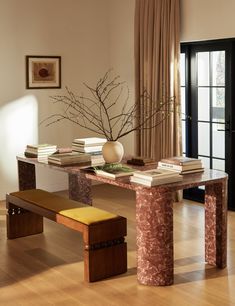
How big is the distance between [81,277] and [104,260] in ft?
0.75

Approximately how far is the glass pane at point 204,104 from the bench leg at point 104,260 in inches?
112

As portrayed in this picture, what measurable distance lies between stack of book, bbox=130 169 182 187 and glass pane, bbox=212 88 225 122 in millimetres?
2494

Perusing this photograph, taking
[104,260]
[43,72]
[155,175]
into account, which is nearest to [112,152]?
[155,175]

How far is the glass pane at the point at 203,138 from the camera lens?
21.7 ft

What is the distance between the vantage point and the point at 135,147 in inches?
283

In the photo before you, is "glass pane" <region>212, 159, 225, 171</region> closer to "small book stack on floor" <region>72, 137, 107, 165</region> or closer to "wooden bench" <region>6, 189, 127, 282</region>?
"small book stack on floor" <region>72, 137, 107, 165</region>

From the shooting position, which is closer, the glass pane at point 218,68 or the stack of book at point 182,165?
the stack of book at point 182,165

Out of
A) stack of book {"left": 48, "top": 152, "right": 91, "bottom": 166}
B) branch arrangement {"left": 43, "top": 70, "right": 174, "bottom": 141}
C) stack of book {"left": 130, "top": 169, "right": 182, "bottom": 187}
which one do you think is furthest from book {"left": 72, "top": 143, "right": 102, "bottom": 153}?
branch arrangement {"left": 43, "top": 70, "right": 174, "bottom": 141}

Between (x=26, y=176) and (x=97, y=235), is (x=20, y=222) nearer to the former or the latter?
(x=26, y=176)

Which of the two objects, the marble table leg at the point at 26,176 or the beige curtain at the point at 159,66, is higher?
the beige curtain at the point at 159,66

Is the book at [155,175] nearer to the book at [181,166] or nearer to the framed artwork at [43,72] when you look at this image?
the book at [181,166]

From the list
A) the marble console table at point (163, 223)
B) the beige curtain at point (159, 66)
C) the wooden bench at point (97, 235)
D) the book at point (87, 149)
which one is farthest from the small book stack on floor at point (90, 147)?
the beige curtain at point (159, 66)

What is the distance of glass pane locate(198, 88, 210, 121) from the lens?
6570 millimetres

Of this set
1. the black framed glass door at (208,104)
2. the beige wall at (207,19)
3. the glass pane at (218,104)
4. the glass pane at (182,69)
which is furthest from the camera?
the glass pane at (182,69)
